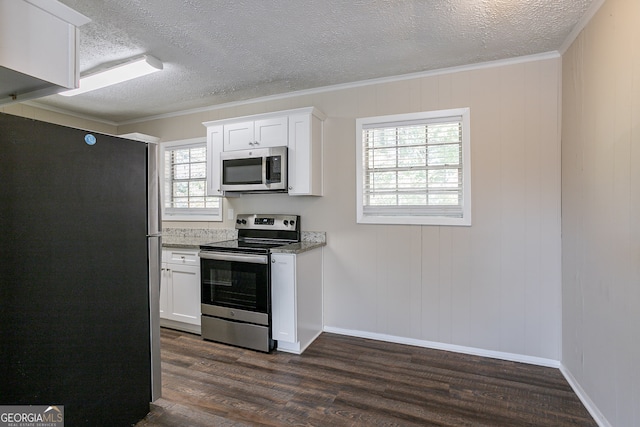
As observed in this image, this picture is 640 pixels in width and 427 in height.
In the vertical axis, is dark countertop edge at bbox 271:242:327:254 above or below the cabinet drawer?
above

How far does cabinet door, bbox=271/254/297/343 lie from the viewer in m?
2.67

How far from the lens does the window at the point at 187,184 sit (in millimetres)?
3892

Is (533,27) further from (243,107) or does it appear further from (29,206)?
(29,206)

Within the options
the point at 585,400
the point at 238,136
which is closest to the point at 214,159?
the point at 238,136

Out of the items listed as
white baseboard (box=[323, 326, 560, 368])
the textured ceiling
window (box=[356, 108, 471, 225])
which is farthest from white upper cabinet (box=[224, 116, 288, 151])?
white baseboard (box=[323, 326, 560, 368])

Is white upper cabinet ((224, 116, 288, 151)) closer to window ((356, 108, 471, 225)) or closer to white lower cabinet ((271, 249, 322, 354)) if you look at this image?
window ((356, 108, 471, 225))

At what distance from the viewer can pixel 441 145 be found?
2.76 metres

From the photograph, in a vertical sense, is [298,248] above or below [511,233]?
below

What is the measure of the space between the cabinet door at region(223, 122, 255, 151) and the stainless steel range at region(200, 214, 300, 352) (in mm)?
1072

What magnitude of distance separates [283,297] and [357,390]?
37.9 inches

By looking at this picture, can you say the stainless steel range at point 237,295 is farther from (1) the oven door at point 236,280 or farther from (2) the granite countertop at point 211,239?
(2) the granite countertop at point 211,239

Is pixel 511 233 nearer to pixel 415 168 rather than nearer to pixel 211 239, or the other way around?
pixel 415 168

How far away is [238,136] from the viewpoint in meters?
3.22

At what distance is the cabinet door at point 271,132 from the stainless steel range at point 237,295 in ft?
3.49
